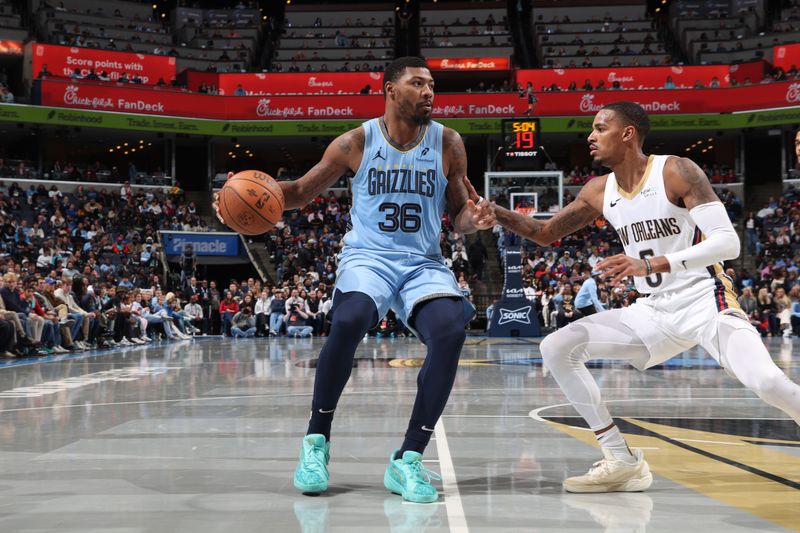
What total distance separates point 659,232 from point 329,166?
69.0 inches

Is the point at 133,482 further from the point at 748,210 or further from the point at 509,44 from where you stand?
the point at 509,44

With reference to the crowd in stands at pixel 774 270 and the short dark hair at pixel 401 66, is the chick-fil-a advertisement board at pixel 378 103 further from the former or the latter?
the short dark hair at pixel 401 66

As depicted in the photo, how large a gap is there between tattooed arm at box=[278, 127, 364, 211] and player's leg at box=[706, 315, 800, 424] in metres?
2.01

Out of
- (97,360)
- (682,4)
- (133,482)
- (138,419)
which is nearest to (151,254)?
(97,360)

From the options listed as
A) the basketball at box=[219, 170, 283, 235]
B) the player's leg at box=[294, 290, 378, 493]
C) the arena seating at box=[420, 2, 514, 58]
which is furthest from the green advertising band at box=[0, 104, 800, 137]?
the player's leg at box=[294, 290, 378, 493]

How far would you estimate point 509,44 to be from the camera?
A: 42000 mm

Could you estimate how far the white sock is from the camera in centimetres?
399

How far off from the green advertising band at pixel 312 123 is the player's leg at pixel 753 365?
29.4 meters

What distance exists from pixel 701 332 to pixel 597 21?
4193cm

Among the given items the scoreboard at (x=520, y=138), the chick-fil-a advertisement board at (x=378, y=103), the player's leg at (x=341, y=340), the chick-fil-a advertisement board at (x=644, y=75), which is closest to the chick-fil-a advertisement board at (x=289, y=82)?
the chick-fil-a advertisement board at (x=378, y=103)

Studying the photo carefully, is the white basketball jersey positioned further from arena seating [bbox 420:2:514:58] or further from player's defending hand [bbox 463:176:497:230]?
arena seating [bbox 420:2:514:58]

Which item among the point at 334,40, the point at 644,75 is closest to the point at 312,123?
the point at 334,40

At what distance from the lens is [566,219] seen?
15.6 feet

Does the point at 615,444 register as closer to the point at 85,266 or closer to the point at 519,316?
the point at 519,316
